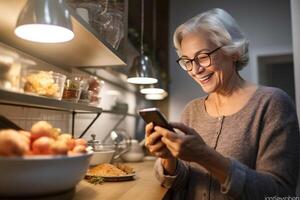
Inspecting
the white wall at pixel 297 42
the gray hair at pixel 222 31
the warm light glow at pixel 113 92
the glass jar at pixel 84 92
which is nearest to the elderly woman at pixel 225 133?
the gray hair at pixel 222 31

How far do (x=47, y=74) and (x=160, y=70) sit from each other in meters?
2.08

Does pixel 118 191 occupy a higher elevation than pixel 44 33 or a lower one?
lower

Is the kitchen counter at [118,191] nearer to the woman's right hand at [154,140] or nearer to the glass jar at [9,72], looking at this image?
the woman's right hand at [154,140]

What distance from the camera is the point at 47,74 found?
79 centimetres

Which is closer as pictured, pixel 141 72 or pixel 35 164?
pixel 35 164

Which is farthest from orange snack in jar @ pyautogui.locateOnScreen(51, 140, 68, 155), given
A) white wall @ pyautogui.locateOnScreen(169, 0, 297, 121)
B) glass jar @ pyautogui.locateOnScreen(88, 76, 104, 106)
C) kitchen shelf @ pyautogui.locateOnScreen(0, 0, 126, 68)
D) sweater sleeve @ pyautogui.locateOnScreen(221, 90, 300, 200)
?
white wall @ pyautogui.locateOnScreen(169, 0, 297, 121)

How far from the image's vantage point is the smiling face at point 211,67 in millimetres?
1042

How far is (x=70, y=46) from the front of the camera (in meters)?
1.06

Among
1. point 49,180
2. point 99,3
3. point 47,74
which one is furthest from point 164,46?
point 49,180

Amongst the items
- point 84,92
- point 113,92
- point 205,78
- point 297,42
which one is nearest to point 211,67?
point 205,78

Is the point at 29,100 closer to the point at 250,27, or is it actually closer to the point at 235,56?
the point at 235,56

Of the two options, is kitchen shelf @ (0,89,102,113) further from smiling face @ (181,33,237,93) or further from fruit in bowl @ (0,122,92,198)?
smiling face @ (181,33,237,93)

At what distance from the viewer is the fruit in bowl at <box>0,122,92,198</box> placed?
575 millimetres

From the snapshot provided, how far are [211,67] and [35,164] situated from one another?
70cm
